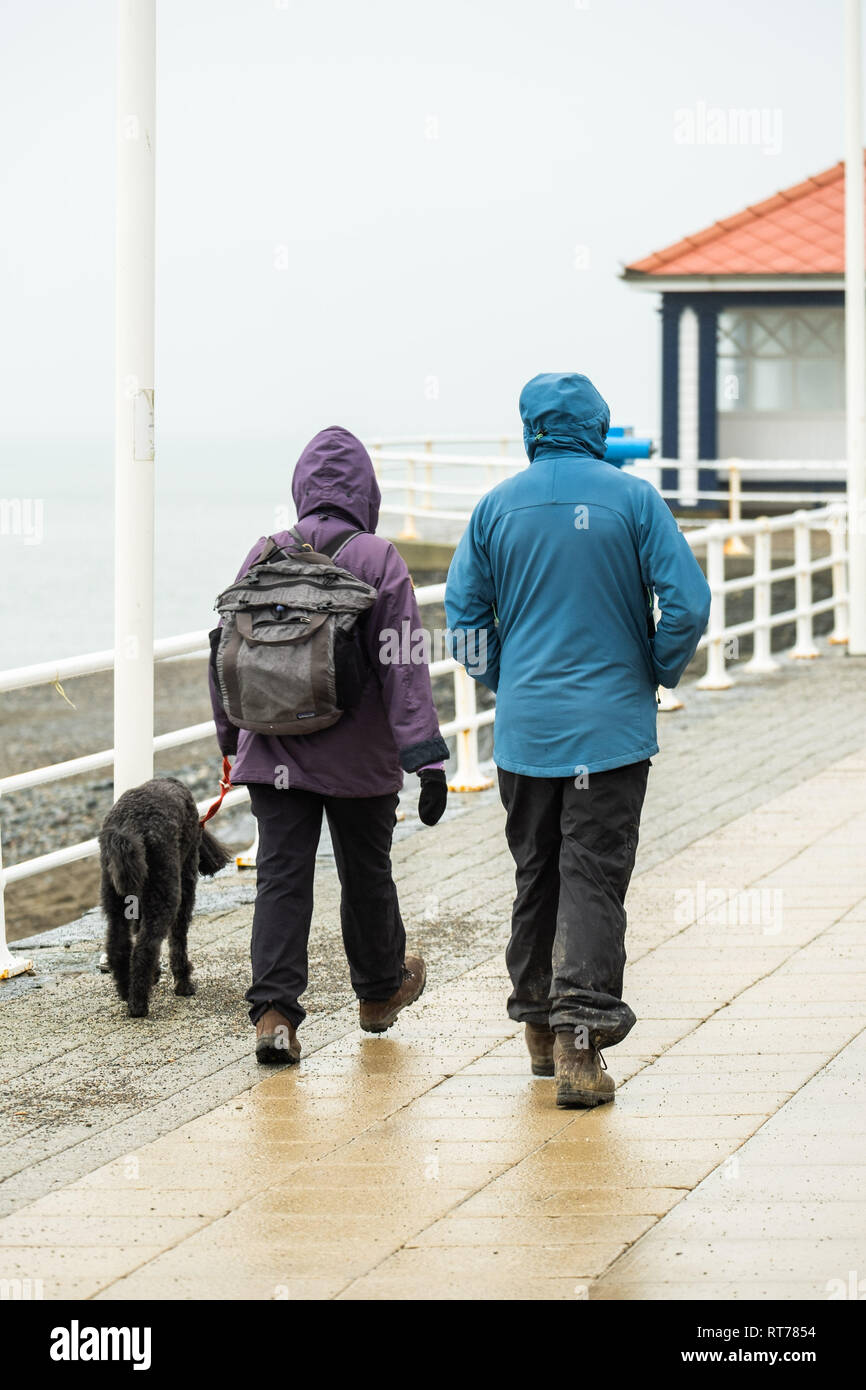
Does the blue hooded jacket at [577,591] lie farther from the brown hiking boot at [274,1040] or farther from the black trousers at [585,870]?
the brown hiking boot at [274,1040]

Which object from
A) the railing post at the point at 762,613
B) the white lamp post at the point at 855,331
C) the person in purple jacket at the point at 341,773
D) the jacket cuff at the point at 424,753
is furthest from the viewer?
the white lamp post at the point at 855,331

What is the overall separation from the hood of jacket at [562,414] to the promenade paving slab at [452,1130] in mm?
1780

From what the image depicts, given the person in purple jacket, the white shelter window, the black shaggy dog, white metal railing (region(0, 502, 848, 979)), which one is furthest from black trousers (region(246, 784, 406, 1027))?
the white shelter window

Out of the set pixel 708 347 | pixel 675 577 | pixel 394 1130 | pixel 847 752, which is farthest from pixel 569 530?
pixel 708 347

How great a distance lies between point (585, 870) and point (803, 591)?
418 inches

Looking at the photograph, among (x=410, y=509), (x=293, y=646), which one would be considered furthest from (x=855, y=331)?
(x=293, y=646)

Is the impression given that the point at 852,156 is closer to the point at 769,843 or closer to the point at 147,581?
the point at 769,843

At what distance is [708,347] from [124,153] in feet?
66.6

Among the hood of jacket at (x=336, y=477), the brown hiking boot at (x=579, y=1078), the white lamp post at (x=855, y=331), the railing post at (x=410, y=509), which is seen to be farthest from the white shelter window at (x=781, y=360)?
the brown hiking boot at (x=579, y=1078)

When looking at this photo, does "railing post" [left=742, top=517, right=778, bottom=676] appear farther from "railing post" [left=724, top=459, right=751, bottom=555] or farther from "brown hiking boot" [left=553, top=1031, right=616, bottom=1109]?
"brown hiking boot" [left=553, top=1031, right=616, bottom=1109]

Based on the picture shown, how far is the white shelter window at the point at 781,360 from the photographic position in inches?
1024

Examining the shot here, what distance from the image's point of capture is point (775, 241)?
2612cm

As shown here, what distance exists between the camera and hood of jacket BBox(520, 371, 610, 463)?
5055 mm

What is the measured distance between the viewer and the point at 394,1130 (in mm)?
4793
